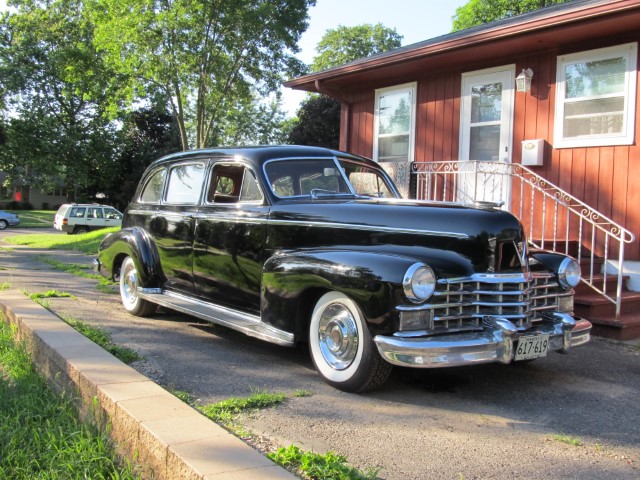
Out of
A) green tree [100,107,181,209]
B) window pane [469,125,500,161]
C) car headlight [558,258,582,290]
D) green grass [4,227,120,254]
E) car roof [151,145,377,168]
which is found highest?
green tree [100,107,181,209]

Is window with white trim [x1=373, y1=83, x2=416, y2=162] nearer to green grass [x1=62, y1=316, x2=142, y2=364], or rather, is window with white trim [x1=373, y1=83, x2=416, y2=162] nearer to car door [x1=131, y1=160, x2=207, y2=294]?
car door [x1=131, y1=160, x2=207, y2=294]

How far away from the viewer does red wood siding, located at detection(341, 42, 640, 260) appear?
7.27 meters

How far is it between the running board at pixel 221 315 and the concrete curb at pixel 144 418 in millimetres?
1104

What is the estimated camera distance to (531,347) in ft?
12.6

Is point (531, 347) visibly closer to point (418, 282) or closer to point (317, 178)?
point (418, 282)

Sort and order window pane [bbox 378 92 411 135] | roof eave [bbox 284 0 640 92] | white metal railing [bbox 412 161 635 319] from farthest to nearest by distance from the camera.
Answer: window pane [bbox 378 92 411 135]
white metal railing [bbox 412 161 635 319]
roof eave [bbox 284 0 640 92]

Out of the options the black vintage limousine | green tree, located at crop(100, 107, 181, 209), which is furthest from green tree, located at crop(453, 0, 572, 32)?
the black vintage limousine

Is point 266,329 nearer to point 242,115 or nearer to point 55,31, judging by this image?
point 55,31

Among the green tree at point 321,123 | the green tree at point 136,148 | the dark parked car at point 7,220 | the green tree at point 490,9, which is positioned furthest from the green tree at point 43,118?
the green tree at point 490,9

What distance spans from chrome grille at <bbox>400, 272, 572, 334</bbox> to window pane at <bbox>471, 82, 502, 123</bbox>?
545 centimetres

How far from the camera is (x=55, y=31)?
3212 centimetres

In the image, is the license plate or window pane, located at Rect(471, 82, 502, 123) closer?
the license plate

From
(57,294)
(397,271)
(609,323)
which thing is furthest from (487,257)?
(57,294)

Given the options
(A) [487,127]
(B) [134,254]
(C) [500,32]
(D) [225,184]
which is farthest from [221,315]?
(A) [487,127]
